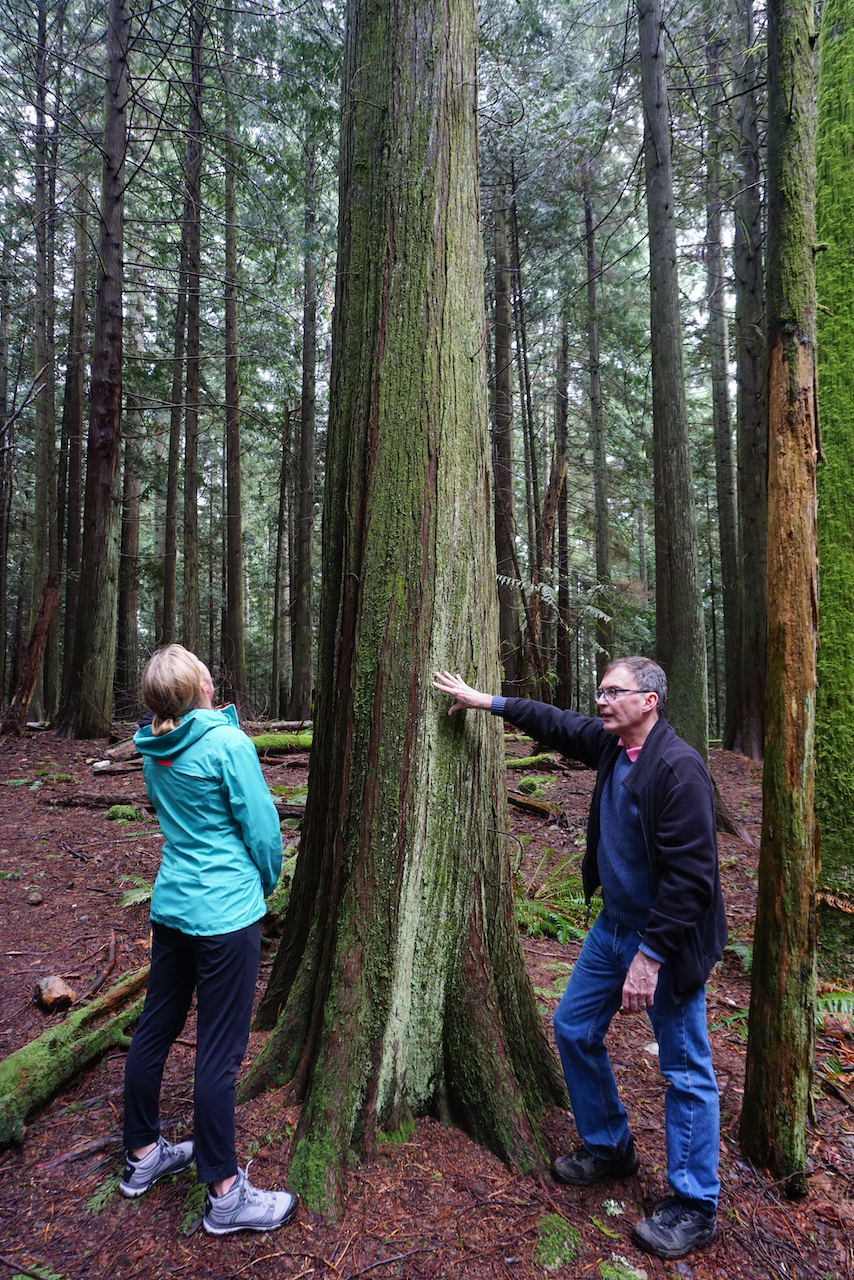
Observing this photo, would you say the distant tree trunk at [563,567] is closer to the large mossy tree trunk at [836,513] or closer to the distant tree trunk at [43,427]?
the large mossy tree trunk at [836,513]

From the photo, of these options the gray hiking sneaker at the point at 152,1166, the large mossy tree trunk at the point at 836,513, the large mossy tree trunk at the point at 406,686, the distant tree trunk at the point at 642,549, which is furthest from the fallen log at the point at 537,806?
the distant tree trunk at the point at 642,549

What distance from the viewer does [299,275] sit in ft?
55.2

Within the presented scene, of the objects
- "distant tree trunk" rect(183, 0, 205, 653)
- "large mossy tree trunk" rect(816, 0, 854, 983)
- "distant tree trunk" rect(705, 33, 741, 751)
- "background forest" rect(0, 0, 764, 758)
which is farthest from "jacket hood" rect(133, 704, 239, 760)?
"distant tree trunk" rect(183, 0, 205, 653)

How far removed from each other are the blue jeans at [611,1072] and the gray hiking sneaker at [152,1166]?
1.48 metres

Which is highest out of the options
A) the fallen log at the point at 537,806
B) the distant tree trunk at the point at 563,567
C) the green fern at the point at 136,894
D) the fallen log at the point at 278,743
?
the distant tree trunk at the point at 563,567

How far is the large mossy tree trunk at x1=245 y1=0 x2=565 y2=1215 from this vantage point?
2.81m

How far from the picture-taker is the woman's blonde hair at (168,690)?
2.42 meters

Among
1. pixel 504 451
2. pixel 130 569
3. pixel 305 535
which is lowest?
pixel 130 569

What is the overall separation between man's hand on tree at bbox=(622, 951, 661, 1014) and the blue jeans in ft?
0.48

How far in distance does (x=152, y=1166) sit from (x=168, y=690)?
1.75m

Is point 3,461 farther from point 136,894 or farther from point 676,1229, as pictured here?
point 676,1229

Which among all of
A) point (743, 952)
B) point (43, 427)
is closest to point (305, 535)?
point (43, 427)

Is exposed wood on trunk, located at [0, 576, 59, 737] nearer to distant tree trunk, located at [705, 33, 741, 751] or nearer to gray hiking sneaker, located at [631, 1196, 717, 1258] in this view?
gray hiking sneaker, located at [631, 1196, 717, 1258]

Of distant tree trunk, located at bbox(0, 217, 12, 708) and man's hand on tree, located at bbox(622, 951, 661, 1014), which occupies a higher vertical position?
distant tree trunk, located at bbox(0, 217, 12, 708)
